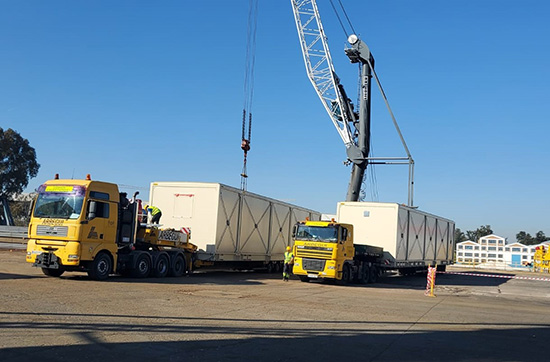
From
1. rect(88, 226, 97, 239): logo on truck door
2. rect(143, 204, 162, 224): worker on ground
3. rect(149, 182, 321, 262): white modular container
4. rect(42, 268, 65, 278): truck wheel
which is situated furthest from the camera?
rect(149, 182, 321, 262): white modular container

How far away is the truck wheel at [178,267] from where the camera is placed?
62.2ft

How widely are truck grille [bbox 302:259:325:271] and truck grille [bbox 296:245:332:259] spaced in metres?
0.16

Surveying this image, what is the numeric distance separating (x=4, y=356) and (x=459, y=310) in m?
11.6

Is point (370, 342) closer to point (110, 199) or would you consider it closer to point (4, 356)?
point (4, 356)

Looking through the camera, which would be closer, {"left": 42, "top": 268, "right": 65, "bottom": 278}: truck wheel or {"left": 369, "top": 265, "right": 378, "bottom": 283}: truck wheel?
{"left": 42, "top": 268, "right": 65, "bottom": 278}: truck wheel

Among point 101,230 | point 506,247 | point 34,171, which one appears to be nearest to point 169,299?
point 101,230

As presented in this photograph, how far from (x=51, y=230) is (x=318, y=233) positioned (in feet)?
32.4

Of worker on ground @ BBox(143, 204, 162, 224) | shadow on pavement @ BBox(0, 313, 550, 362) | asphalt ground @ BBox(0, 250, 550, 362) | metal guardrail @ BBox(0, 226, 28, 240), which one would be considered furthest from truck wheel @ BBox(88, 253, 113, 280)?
metal guardrail @ BBox(0, 226, 28, 240)

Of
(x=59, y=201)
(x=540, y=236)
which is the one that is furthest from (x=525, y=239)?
(x=59, y=201)

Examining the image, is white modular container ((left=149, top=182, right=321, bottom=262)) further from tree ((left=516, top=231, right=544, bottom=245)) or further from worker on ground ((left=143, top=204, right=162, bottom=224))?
tree ((left=516, top=231, right=544, bottom=245))

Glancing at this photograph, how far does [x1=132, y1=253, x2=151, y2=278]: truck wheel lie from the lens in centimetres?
1744

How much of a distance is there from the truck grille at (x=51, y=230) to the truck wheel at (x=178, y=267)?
461cm

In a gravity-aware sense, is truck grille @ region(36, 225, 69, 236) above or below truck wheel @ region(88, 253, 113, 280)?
above

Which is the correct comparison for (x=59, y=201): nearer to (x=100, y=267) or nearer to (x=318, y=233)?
(x=100, y=267)
